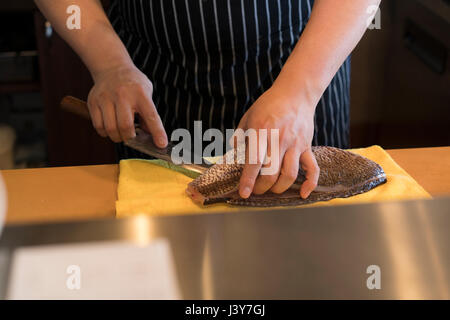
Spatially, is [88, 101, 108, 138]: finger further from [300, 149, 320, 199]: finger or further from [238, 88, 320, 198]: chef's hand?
[300, 149, 320, 199]: finger

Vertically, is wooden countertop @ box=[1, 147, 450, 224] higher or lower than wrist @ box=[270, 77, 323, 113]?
lower

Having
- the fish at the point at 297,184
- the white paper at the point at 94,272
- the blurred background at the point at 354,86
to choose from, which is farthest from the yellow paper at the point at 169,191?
the blurred background at the point at 354,86

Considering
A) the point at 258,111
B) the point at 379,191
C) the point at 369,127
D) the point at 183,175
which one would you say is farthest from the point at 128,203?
Answer: the point at 369,127

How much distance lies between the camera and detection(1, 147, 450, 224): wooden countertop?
84 centimetres

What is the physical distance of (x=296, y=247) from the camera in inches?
22.1

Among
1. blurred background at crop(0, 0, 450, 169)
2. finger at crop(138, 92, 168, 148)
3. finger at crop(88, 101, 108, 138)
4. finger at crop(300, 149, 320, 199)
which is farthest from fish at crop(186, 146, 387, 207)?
blurred background at crop(0, 0, 450, 169)

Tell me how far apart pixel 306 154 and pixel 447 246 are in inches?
13.7

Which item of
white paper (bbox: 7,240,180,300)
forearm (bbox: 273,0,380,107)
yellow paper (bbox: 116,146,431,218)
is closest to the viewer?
white paper (bbox: 7,240,180,300)

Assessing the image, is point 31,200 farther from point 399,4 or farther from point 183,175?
point 399,4

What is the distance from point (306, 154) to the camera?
89cm

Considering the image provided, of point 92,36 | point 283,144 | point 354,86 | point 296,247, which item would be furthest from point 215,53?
point 354,86

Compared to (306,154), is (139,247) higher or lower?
lower
